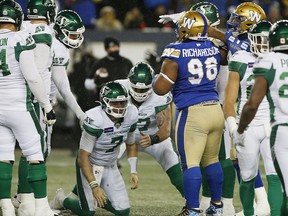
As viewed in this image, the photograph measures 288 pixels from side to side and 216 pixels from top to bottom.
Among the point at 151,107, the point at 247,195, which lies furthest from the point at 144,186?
the point at 247,195

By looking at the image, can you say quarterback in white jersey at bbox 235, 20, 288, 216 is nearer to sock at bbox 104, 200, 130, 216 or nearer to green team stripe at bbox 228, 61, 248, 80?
green team stripe at bbox 228, 61, 248, 80

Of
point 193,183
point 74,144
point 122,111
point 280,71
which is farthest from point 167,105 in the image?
point 74,144

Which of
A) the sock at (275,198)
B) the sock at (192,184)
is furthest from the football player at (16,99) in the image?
the sock at (275,198)

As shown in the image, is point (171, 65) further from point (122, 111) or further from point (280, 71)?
point (280, 71)

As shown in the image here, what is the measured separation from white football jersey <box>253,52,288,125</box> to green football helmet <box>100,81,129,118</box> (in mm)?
1665

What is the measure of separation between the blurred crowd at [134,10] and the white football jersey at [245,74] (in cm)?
653

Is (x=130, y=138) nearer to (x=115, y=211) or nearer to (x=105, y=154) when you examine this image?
(x=105, y=154)

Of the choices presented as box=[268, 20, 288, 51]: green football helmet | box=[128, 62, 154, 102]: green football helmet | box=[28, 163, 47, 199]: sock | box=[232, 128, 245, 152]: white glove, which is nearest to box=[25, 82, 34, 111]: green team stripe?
box=[28, 163, 47, 199]: sock

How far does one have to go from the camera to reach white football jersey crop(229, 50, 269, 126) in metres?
6.95

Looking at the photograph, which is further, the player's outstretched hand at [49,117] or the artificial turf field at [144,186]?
the artificial turf field at [144,186]

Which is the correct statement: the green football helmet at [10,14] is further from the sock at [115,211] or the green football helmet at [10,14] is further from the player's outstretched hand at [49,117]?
the sock at [115,211]

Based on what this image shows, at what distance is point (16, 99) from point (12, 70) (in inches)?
8.5

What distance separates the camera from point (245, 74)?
702 centimetres

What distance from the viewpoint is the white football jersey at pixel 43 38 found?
7.37m
